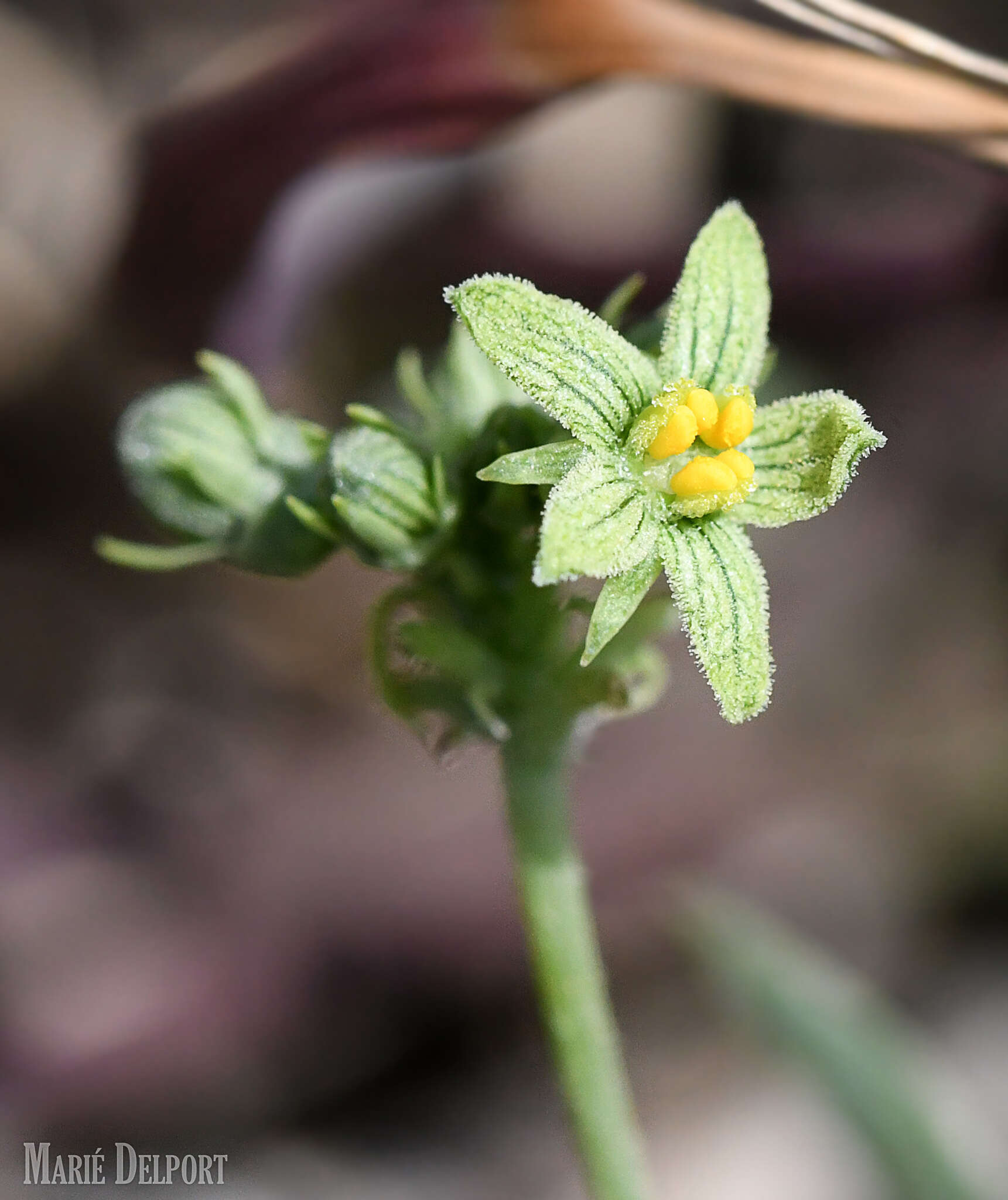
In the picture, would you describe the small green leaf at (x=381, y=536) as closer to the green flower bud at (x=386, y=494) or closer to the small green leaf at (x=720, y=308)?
the green flower bud at (x=386, y=494)

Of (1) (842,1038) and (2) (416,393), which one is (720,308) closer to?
(2) (416,393)

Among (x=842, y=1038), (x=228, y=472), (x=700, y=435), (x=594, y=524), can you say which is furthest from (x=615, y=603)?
(x=842, y=1038)

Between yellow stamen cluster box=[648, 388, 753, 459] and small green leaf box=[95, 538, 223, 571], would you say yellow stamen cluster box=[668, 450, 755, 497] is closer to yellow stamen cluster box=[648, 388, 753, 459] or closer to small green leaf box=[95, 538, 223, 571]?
yellow stamen cluster box=[648, 388, 753, 459]

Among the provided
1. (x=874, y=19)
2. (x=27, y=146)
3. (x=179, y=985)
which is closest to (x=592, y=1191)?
(x=874, y=19)

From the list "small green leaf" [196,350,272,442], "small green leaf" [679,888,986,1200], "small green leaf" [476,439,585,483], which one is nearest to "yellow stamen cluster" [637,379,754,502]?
"small green leaf" [476,439,585,483]

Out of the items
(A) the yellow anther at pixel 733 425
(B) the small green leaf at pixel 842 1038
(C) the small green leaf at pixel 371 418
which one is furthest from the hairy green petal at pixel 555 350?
(B) the small green leaf at pixel 842 1038

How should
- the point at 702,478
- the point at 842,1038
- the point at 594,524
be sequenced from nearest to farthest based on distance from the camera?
1. the point at 594,524
2. the point at 702,478
3. the point at 842,1038
